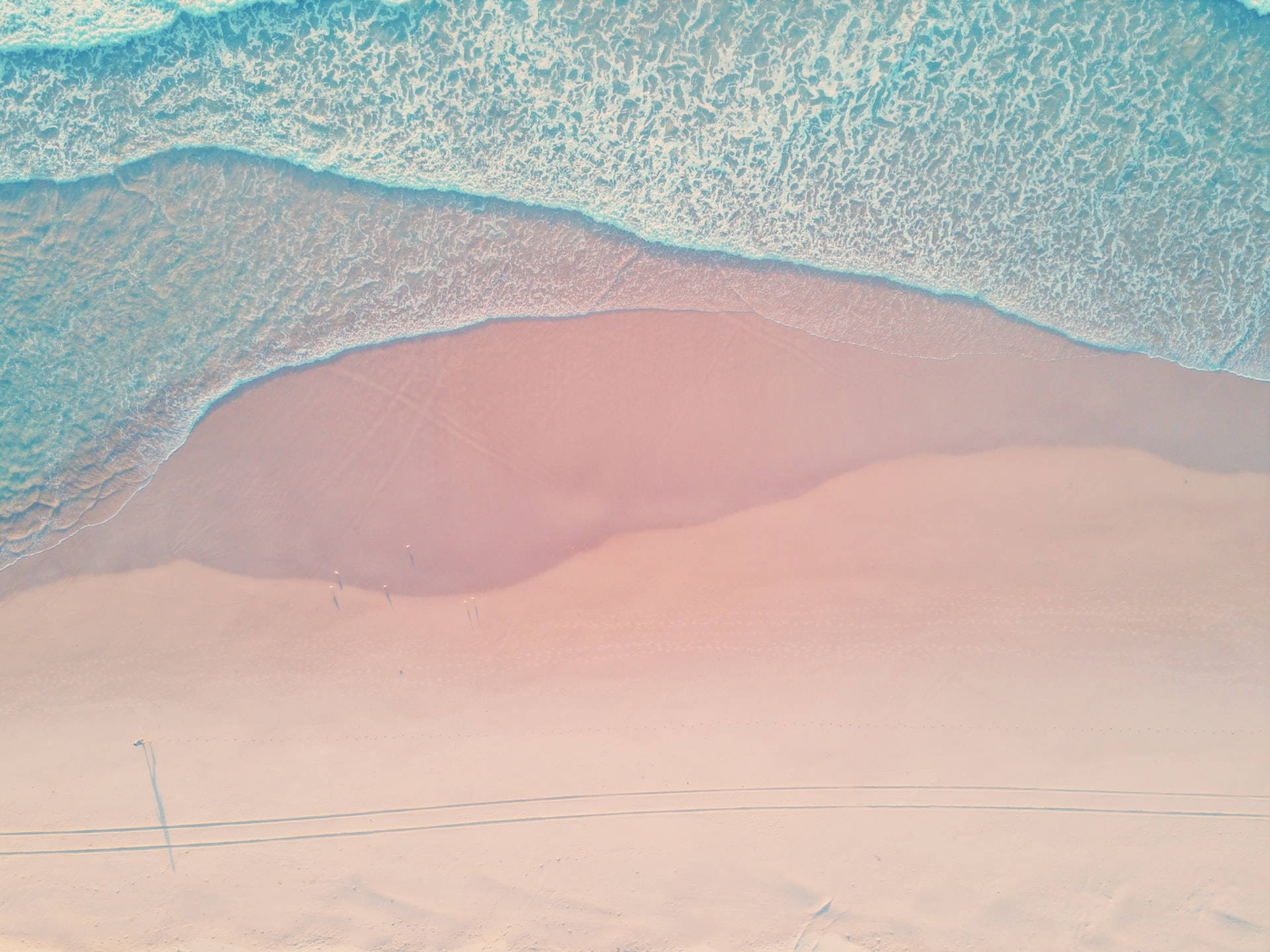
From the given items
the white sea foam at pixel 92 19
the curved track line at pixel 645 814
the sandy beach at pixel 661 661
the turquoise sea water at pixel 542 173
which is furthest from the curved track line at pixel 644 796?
the white sea foam at pixel 92 19

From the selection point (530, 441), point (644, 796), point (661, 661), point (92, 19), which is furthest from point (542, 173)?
point (644, 796)


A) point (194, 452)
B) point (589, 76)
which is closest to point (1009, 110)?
point (589, 76)

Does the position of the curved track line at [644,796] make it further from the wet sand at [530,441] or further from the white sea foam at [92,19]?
the white sea foam at [92,19]

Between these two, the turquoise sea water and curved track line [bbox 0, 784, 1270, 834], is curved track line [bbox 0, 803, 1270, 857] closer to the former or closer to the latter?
curved track line [bbox 0, 784, 1270, 834]

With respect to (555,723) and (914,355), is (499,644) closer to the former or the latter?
(555,723)

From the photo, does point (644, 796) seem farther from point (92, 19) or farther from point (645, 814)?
point (92, 19)
